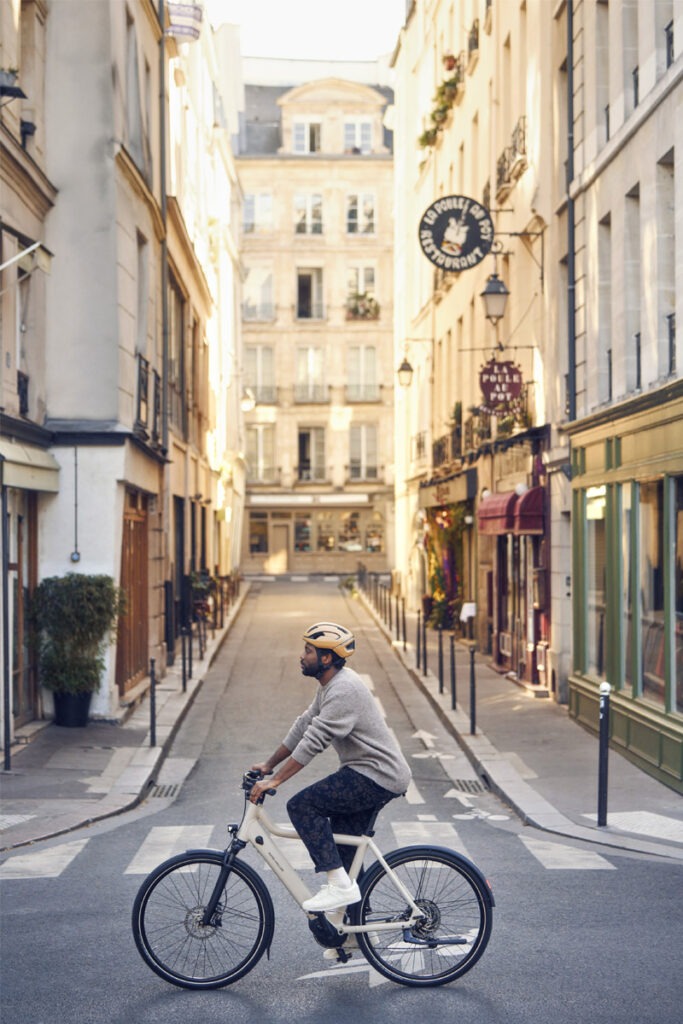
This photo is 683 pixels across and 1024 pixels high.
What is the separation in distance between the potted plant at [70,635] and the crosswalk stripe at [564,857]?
6.84 metres

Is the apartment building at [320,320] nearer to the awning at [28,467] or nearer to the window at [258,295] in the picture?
the window at [258,295]

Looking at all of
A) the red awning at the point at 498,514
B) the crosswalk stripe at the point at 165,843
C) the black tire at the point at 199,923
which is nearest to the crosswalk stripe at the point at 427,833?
the crosswalk stripe at the point at 165,843

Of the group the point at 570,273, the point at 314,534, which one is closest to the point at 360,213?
the point at 314,534

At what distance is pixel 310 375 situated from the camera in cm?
6644

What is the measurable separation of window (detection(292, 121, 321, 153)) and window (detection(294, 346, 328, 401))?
31.0ft

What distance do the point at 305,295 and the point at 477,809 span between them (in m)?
56.4

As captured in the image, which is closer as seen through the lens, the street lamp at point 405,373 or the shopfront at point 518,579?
the shopfront at point 518,579

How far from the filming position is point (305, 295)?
6669 centimetres

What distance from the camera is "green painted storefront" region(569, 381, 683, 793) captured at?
12.5 m

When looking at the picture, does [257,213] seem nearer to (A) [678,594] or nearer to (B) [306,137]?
(B) [306,137]

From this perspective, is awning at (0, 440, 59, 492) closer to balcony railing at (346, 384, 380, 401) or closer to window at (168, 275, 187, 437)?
window at (168, 275, 187, 437)

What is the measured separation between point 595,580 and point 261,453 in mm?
50274

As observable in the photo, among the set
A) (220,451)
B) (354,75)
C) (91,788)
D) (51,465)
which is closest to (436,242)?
(51,465)

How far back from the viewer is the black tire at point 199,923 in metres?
6.50
